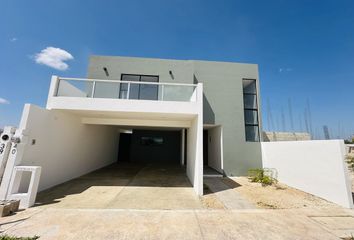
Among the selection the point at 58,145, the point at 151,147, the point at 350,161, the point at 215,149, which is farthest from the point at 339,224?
the point at 151,147

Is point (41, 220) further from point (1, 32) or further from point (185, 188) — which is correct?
point (1, 32)

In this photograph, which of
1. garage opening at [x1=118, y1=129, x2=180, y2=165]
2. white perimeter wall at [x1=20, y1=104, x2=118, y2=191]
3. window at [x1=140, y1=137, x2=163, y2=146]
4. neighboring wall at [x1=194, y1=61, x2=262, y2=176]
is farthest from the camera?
window at [x1=140, y1=137, x2=163, y2=146]

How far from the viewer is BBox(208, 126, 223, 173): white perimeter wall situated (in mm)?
8189

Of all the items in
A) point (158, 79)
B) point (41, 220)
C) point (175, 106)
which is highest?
point (158, 79)

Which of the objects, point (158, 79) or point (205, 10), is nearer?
point (205, 10)

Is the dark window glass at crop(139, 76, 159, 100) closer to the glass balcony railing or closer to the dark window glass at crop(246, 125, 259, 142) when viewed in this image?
the glass balcony railing

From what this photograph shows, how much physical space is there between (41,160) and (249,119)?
32.4ft

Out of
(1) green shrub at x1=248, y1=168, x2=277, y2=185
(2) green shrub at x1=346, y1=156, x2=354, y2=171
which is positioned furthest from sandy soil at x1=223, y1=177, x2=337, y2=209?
(2) green shrub at x1=346, y1=156, x2=354, y2=171

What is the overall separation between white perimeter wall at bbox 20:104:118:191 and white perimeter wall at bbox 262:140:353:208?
30.9 feet

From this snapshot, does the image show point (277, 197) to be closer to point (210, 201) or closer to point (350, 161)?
point (350, 161)

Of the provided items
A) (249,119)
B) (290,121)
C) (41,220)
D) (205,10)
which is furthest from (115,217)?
(290,121)

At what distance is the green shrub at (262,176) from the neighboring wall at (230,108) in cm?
35

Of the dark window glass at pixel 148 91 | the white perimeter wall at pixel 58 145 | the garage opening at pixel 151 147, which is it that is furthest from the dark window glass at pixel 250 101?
the white perimeter wall at pixel 58 145

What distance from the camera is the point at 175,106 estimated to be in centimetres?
555
